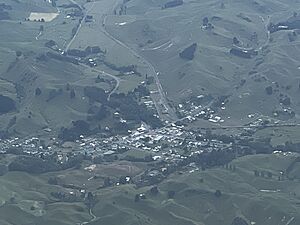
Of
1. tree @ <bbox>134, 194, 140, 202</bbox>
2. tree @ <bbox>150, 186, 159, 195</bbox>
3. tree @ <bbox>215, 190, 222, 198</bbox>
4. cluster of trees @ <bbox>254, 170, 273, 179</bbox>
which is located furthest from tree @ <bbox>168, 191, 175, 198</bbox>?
cluster of trees @ <bbox>254, 170, 273, 179</bbox>

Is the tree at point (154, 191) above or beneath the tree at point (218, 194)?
beneath

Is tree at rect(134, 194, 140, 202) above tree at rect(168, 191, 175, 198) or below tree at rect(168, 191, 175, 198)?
above

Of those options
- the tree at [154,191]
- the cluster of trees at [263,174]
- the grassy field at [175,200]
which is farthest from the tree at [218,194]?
the cluster of trees at [263,174]

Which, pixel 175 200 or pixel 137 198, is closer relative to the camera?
pixel 137 198

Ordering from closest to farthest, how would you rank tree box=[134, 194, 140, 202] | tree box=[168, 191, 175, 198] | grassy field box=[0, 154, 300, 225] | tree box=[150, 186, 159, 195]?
grassy field box=[0, 154, 300, 225], tree box=[134, 194, 140, 202], tree box=[168, 191, 175, 198], tree box=[150, 186, 159, 195]

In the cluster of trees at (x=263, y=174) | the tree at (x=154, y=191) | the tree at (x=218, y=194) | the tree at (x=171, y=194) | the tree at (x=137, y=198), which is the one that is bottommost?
the cluster of trees at (x=263, y=174)


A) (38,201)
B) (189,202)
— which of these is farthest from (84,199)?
(189,202)

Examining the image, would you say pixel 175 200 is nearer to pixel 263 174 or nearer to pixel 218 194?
pixel 218 194

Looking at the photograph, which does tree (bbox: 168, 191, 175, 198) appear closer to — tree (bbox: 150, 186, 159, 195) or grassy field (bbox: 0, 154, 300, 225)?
grassy field (bbox: 0, 154, 300, 225)

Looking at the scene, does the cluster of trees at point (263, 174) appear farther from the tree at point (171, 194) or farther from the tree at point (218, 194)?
the tree at point (171, 194)

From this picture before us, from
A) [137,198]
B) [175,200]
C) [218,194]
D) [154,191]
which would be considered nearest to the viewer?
[137,198]

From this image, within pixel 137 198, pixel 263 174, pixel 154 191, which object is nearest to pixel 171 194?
pixel 154 191

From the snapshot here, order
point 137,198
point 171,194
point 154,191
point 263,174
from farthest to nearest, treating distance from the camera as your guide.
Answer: point 263,174, point 154,191, point 171,194, point 137,198
